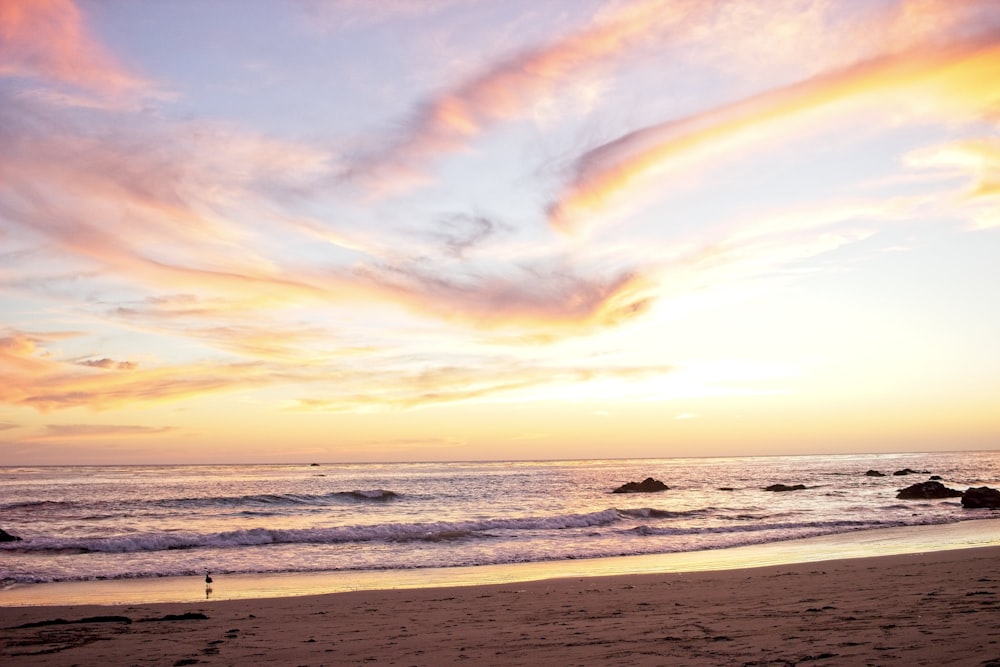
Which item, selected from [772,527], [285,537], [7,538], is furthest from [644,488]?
[7,538]

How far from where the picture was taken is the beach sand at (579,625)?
808cm

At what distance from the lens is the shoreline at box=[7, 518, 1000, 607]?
15.3 meters

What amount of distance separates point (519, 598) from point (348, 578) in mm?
6406

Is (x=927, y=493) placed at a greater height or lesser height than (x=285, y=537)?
lesser

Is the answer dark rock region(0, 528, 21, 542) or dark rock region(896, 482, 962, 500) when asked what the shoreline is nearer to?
dark rock region(0, 528, 21, 542)

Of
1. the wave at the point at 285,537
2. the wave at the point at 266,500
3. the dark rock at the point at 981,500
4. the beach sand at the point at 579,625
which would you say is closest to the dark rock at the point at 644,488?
the wave at the point at 266,500

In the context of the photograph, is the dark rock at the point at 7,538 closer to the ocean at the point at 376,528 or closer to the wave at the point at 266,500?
the ocean at the point at 376,528

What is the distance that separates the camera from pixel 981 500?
3653 cm

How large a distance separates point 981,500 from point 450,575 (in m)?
33.0

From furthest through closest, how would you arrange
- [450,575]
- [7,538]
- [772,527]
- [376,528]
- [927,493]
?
1. [927,493]
2. [772,527]
3. [376,528]
4. [7,538]
5. [450,575]

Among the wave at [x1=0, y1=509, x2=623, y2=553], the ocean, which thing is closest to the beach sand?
the ocean

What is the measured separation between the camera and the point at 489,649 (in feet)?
29.8

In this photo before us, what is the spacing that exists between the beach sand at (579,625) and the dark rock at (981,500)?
84.3 feet

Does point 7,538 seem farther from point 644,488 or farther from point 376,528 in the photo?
point 644,488
